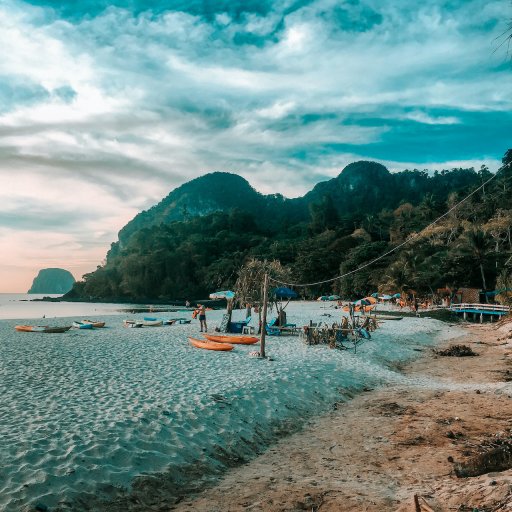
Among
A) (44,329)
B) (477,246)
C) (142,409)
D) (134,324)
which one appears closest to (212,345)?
(142,409)

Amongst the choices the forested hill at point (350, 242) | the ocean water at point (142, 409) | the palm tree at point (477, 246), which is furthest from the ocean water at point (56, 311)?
the palm tree at point (477, 246)

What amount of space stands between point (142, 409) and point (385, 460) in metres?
4.50

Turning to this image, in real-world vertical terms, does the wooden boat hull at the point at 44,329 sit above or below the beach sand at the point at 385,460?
above

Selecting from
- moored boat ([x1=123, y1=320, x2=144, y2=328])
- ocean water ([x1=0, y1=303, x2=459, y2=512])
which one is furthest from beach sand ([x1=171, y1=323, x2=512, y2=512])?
moored boat ([x1=123, y1=320, x2=144, y2=328])

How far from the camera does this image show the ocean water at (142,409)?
5231mm

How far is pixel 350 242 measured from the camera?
8025 centimetres

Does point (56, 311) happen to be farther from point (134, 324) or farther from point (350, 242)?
point (350, 242)

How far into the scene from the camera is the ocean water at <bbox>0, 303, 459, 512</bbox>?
17.2ft

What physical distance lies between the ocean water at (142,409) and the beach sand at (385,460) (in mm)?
623

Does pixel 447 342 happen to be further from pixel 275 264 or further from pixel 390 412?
pixel 390 412

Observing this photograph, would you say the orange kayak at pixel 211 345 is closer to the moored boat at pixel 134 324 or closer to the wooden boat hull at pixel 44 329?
the wooden boat hull at pixel 44 329

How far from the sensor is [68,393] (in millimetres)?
8734

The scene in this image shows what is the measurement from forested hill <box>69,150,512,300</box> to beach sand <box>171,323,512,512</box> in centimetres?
1285

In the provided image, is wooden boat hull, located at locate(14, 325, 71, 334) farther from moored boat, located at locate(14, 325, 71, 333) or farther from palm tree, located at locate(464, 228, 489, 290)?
palm tree, located at locate(464, 228, 489, 290)
